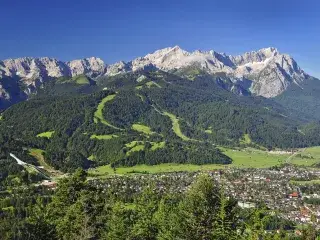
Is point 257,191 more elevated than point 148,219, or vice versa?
point 148,219

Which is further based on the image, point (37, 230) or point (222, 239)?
point (37, 230)

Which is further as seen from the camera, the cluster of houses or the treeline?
the cluster of houses

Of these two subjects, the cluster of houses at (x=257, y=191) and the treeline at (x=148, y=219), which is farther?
the cluster of houses at (x=257, y=191)

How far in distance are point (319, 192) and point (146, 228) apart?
155 metres

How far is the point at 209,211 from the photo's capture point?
42.8m

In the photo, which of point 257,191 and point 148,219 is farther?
point 257,191

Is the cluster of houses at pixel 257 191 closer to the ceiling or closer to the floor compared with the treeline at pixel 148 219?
closer to the floor

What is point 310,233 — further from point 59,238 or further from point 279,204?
point 279,204

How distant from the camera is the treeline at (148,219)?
42.2 metres

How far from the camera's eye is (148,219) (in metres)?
52.1

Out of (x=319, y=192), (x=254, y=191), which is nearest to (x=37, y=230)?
(x=254, y=191)

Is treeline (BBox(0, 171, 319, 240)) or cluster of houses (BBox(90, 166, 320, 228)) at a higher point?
treeline (BBox(0, 171, 319, 240))

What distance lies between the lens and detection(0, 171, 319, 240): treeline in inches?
1662

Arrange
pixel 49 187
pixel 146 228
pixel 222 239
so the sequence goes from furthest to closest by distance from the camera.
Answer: pixel 49 187 → pixel 146 228 → pixel 222 239
